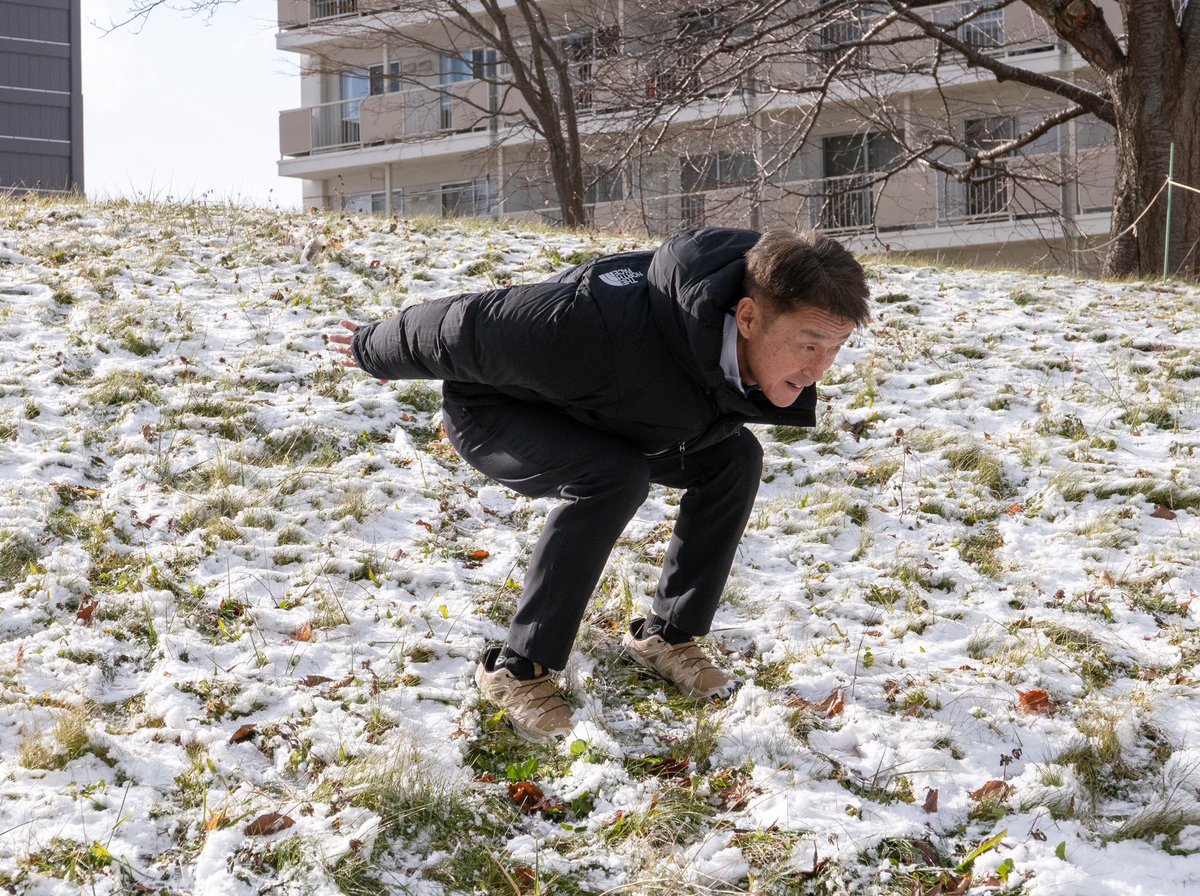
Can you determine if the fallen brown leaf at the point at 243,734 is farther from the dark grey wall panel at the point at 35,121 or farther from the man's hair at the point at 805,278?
the dark grey wall panel at the point at 35,121

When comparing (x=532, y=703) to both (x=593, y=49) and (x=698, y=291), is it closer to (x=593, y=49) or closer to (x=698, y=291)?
(x=698, y=291)

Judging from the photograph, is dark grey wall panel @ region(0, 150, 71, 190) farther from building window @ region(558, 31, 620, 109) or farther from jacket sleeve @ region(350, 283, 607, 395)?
jacket sleeve @ region(350, 283, 607, 395)

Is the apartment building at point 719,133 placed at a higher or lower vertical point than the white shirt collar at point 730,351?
higher

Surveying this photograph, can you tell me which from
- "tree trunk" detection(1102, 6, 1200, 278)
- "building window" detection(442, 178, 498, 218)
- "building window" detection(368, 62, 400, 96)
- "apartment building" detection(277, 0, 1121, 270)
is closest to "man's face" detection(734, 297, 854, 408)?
"apartment building" detection(277, 0, 1121, 270)

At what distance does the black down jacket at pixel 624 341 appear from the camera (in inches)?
112

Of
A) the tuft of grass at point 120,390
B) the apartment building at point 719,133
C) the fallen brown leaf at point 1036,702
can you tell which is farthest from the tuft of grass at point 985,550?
the apartment building at point 719,133

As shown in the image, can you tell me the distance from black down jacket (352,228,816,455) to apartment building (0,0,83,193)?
69.2m

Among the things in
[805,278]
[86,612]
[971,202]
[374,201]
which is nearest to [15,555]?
[86,612]

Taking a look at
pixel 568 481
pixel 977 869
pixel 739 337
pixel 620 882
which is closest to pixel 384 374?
pixel 568 481

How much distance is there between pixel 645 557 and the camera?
4363 mm

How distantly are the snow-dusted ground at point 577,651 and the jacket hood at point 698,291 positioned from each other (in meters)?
1.10

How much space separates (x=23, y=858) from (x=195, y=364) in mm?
3783

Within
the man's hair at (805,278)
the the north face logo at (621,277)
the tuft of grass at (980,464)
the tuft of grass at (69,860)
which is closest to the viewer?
the tuft of grass at (69,860)

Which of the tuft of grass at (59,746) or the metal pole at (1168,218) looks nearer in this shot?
the tuft of grass at (59,746)
